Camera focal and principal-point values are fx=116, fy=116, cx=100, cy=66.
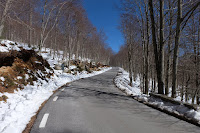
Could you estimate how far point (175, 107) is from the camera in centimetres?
465

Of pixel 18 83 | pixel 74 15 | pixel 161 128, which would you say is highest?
pixel 74 15

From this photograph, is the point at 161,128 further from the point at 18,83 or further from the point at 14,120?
the point at 18,83

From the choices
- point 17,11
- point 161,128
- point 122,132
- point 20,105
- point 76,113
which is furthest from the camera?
point 17,11

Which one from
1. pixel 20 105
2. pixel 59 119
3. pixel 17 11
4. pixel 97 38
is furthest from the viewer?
pixel 97 38

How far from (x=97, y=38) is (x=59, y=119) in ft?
126

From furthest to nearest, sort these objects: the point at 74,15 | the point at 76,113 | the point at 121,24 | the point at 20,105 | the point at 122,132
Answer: the point at 74,15, the point at 121,24, the point at 20,105, the point at 76,113, the point at 122,132

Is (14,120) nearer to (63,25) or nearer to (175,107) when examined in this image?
(175,107)

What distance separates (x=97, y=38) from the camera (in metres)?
40.2

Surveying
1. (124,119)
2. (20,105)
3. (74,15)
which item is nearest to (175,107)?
(124,119)

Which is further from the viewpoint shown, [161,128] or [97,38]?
[97,38]


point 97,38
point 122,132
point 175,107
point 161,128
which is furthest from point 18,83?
point 97,38

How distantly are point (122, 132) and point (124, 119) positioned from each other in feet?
2.67

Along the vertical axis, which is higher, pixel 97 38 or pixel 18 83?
pixel 97 38

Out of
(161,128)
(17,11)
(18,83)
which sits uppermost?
(17,11)
